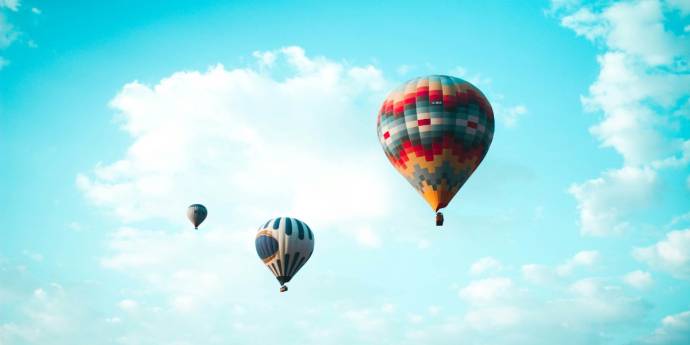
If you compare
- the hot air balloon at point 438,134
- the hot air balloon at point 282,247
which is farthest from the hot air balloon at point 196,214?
the hot air balloon at point 438,134

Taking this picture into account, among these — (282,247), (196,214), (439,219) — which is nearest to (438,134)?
(439,219)

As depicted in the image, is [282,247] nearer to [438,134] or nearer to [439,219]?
[439,219]

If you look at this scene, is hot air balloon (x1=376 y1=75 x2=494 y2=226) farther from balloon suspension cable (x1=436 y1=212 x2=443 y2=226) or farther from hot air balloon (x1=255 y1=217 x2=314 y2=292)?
hot air balloon (x1=255 y1=217 x2=314 y2=292)

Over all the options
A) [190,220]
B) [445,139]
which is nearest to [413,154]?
[445,139]

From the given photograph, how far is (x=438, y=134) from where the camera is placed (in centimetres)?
3384

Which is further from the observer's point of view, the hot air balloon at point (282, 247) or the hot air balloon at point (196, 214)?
the hot air balloon at point (196, 214)

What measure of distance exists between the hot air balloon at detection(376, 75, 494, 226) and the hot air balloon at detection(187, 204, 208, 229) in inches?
1210

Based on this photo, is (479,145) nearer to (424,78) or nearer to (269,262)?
(424,78)

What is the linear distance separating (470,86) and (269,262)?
21328mm

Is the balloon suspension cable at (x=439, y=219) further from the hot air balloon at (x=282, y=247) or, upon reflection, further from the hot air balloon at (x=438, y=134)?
the hot air balloon at (x=282, y=247)

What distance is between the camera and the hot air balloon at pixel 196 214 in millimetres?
59750

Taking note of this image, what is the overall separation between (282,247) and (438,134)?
17.8 metres

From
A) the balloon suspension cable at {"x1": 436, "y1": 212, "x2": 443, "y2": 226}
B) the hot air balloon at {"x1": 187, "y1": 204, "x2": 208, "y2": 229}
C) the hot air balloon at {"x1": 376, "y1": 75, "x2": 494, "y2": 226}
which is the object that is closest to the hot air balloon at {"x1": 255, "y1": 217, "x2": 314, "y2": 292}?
the hot air balloon at {"x1": 376, "y1": 75, "x2": 494, "y2": 226}

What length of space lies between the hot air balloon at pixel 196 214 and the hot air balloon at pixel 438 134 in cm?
3075
